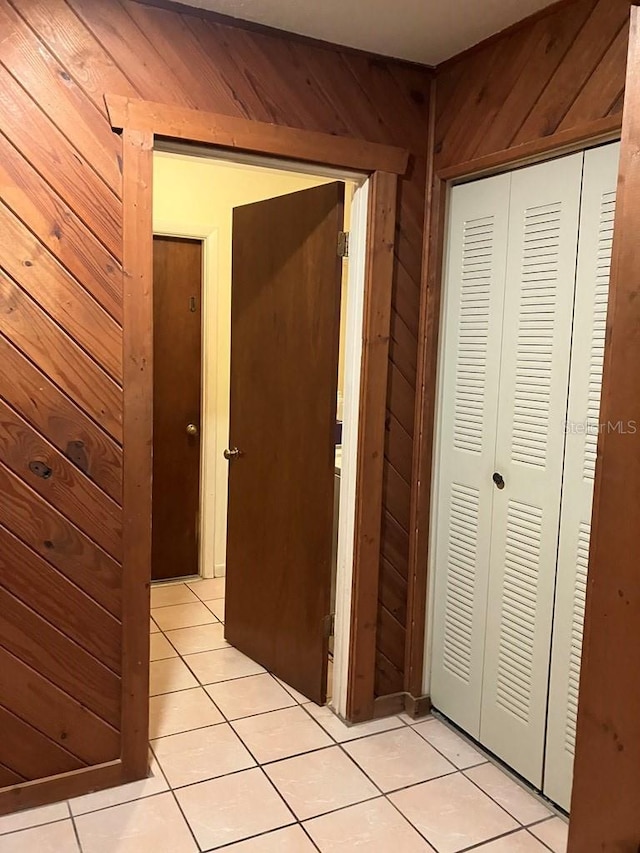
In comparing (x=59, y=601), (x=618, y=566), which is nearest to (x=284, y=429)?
(x=59, y=601)

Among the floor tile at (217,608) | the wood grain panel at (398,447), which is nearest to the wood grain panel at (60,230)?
the wood grain panel at (398,447)

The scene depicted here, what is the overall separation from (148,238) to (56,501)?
82 cm

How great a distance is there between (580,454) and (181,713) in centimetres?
174

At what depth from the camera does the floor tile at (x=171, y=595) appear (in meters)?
3.73

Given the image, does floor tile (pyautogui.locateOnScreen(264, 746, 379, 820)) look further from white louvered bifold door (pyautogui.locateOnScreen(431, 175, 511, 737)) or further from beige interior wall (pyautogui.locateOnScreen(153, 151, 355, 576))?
beige interior wall (pyautogui.locateOnScreen(153, 151, 355, 576))

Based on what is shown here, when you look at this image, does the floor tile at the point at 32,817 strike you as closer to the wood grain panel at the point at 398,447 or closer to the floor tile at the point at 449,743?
the floor tile at the point at 449,743

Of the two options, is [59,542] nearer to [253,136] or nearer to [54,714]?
[54,714]

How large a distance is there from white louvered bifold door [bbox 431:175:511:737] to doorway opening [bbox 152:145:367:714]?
0.34 meters

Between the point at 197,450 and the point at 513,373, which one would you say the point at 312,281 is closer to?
the point at 513,373

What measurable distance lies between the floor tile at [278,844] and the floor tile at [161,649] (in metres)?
1.19

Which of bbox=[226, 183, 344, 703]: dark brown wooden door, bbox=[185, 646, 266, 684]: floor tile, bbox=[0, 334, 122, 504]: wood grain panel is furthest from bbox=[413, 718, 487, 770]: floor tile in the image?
Result: bbox=[0, 334, 122, 504]: wood grain panel

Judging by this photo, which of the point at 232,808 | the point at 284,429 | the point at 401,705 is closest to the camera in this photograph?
the point at 232,808

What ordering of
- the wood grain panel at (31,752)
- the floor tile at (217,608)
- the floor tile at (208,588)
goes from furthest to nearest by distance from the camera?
the floor tile at (208,588) → the floor tile at (217,608) → the wood grain panel at (31,752)

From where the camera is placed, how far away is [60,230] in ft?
6.57
